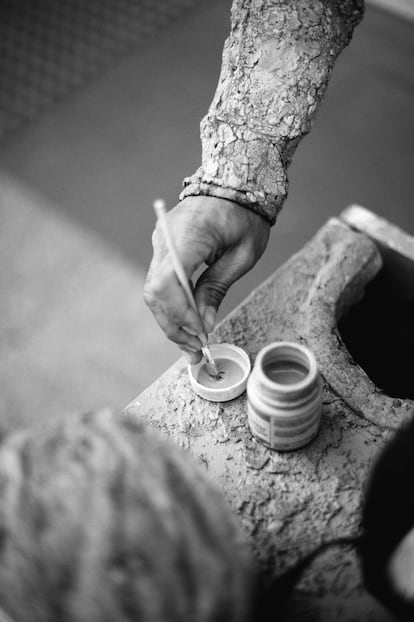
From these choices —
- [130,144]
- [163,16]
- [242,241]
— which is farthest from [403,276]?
[163,16]

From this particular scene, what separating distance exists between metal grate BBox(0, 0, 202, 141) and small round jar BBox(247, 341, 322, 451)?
225 cm

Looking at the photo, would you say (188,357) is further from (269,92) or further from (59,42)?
(59,42)

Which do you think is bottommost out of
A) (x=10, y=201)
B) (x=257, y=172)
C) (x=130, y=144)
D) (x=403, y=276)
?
(x=10, y=201)

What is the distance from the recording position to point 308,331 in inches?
44.6

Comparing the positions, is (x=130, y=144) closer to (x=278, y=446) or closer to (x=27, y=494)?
(x=278, y=446)

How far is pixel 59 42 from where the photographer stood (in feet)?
10.2

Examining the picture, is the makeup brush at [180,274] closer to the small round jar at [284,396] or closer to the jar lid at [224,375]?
the jar lid at [224,375]

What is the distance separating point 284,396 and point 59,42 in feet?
9.52

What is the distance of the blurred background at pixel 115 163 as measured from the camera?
81.1 inches

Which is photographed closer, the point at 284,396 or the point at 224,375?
the point at 284,396

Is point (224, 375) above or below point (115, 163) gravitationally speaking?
above

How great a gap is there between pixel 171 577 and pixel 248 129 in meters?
0.83

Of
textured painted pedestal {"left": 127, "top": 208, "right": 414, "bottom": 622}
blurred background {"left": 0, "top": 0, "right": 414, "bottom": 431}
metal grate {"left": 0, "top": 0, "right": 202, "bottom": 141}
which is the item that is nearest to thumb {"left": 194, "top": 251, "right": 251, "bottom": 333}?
textured painted pedestal {"left": 127, "top": 208, "right": 414, "bottom": 622}

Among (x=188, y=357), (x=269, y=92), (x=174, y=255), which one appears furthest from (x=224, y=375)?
(x=269, y=92)
